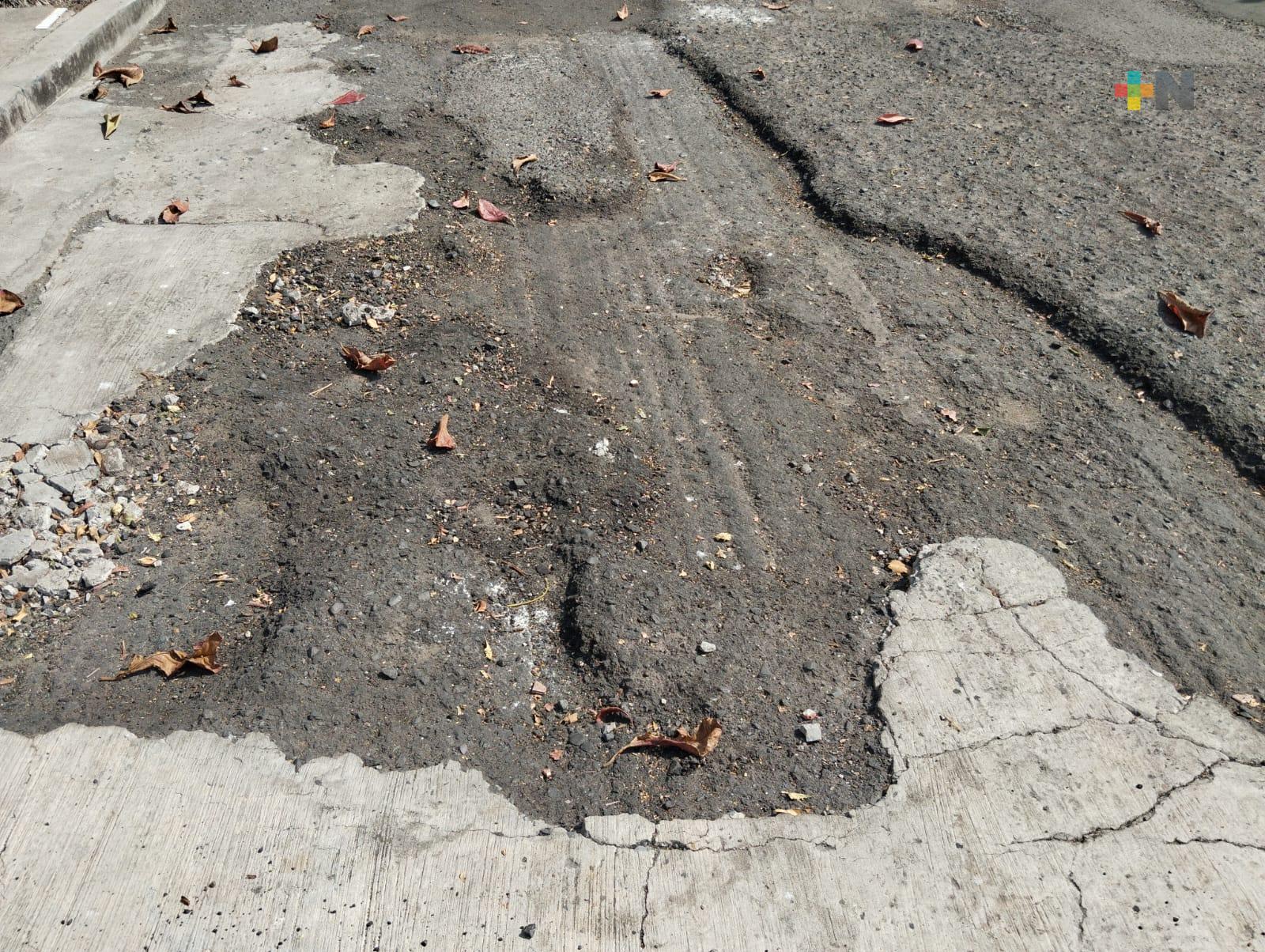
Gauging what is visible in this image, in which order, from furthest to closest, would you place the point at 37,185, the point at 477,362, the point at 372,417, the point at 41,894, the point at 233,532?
the point at 37,185 < the point at 477,362 < the point at 372,417 < the point at 233,532 < the point at 41,894

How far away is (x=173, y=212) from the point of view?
4891 mm

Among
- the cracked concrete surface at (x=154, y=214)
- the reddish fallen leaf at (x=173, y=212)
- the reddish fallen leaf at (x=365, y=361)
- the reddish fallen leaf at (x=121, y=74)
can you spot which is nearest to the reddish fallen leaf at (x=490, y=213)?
the cracked concrete surface at (x=154, y=214)

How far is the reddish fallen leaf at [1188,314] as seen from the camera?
4.18 m

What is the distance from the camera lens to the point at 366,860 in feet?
8.14

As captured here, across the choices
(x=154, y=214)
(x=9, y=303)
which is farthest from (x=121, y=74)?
(x=9, y=303)

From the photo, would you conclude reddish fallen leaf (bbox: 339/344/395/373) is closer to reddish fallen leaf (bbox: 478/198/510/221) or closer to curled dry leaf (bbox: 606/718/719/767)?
reddish fallen leaf (bbox: 478/198/510/221)

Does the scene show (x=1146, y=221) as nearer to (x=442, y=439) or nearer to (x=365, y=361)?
(x=442, y=439)

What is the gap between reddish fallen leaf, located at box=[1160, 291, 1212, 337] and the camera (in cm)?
418

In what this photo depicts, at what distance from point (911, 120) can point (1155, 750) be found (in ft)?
13.5

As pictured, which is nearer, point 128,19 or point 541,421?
point 541,421

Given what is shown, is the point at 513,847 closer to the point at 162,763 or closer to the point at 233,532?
the point at 162,763

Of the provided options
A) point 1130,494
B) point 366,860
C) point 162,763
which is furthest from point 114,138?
point 1130,494

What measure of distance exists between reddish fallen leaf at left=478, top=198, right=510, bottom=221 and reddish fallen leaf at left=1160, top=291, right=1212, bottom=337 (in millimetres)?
2932

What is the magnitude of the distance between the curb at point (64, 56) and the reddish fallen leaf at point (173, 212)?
4.82ft
